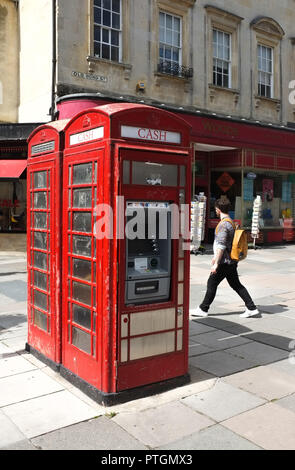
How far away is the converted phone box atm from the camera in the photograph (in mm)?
4148

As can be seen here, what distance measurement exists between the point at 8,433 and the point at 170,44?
1527 centimetres

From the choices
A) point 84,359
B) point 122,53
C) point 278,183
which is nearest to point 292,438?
point 84,359

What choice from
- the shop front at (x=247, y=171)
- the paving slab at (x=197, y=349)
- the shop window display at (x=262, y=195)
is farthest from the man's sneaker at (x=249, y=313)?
the shop window display at (x=262, y=195)

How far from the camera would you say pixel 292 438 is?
11.8 ft

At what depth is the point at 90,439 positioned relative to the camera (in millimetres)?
3549

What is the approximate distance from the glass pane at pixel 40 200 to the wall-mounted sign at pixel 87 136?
0.81m

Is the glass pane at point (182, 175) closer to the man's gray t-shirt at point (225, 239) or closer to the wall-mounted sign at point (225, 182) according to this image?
the man's gray t-shirt at point (225, 239)

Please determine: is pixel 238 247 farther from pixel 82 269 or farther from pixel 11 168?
pixel 11 168

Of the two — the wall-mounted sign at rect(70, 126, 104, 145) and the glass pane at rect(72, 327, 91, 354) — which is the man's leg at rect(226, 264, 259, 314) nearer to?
the glass pane at rect(72, 327, 91, 354)

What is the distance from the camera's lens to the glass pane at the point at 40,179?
16.9 ft

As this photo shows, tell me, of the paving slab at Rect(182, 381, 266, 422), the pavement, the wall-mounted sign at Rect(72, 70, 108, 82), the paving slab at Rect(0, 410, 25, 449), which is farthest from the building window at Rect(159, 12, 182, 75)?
the paving slab at Rect(0, 410, 25, 449)

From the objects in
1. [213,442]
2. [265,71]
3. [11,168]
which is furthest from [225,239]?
[265,71]

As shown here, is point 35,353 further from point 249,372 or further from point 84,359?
point 249,372

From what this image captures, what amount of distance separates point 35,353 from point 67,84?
10.5 metres
